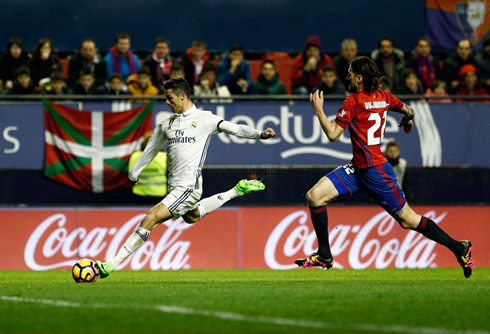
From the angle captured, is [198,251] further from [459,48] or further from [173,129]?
[459,48]

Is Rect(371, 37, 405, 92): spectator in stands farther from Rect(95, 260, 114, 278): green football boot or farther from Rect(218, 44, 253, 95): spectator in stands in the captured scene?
Rect(95, 260, 114, 278): green football boot

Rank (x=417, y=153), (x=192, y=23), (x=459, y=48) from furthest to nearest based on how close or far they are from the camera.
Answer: (x=192, y=23) → (x=459, y=48) → (x=417, y=153)

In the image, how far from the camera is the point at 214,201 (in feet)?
31.9

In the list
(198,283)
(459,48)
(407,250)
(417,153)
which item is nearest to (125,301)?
(198,283)

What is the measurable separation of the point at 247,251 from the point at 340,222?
5.35ft

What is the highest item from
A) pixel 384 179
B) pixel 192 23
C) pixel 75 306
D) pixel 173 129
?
pixel 192 23

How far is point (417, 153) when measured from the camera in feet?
48.2

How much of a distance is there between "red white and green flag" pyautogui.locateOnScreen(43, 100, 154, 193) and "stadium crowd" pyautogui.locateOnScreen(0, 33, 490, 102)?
654 millimetres

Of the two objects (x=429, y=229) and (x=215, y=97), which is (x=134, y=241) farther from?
(x=215, y=97)

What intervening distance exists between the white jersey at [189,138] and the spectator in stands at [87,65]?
6.46 metres

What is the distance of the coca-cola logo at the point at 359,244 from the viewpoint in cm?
1363

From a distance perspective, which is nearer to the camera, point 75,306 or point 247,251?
point 75,306

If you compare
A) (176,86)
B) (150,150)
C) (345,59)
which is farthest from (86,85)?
(176,86)

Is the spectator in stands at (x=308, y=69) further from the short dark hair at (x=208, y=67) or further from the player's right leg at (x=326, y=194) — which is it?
the player's right leg at (x=326, y=194)
